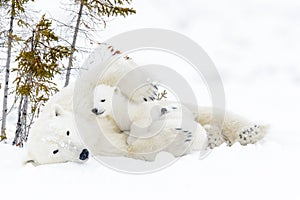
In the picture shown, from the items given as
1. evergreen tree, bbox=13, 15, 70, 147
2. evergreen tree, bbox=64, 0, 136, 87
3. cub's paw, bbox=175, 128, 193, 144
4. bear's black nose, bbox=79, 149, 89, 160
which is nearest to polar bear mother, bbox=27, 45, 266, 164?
bear's black nose, bbox=79, 149, 89, 160

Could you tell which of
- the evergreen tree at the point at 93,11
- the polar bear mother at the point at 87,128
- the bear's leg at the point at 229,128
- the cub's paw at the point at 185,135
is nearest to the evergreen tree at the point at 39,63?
the evergreen tree at the point at 93,11

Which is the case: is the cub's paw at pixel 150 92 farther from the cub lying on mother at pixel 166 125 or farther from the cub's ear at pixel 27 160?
the cub's ear at pixel 27 160

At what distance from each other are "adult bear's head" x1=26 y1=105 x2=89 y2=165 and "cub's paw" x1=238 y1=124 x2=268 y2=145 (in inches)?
59.2

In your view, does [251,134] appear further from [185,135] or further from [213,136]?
[185,135]

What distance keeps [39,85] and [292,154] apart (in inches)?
219

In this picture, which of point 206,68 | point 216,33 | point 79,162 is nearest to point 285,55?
point 216,33

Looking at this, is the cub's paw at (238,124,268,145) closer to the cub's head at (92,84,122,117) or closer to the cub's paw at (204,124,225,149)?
the cub's paw at (204,124,225,149)

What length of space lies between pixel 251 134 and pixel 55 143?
73.4 inches

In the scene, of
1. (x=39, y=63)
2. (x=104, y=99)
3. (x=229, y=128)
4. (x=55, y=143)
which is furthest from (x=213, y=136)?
(x=39, y=63)

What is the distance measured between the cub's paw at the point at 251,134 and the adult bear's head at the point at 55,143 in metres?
1.50

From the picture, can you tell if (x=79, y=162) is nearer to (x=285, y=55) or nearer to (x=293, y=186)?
(x=293, y=186)

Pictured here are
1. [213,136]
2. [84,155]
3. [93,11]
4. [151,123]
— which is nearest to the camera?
[84,155]

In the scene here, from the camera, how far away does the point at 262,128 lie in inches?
147

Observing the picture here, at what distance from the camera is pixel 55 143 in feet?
11.4
